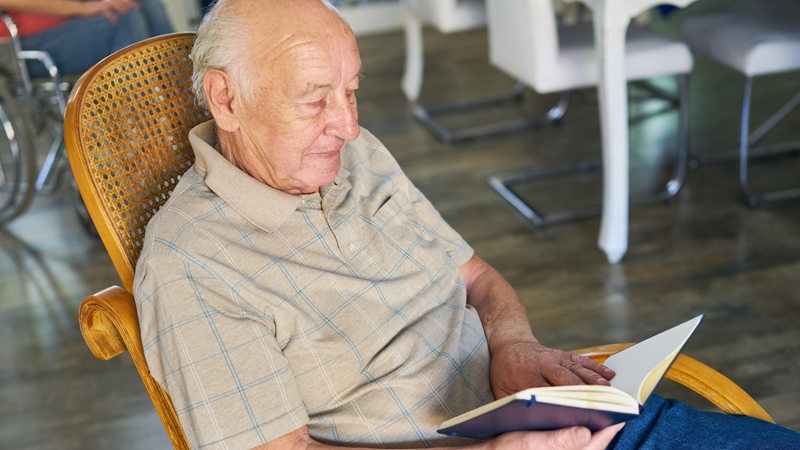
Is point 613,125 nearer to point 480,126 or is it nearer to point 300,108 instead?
point 480,126

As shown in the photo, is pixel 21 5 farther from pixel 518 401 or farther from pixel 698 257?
pixel 518 401

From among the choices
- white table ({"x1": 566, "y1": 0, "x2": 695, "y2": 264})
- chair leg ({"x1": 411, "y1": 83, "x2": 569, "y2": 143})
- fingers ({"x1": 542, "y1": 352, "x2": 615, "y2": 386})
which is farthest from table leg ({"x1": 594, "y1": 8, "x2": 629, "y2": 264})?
fingers ({"x1": 542, "y1": 352, "x2": 615, "y2": 386})

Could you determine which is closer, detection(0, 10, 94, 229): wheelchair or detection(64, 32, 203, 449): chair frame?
detection(64, 32, 203, 449): chair frame

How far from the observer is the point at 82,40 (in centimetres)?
317

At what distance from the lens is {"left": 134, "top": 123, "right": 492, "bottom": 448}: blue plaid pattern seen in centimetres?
112

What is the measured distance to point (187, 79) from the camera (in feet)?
4.99

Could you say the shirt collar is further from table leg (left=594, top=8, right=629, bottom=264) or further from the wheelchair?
the wheelchair

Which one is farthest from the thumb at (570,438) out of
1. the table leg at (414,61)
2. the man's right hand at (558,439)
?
the table leg at (414,61)

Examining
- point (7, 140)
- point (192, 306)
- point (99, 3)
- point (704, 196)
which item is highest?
point (192, 306)

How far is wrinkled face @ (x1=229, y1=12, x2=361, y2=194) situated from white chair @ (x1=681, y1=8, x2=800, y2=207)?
1922 millimetres

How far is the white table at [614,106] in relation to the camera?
2.49 meters

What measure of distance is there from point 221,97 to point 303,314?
0.31 meters

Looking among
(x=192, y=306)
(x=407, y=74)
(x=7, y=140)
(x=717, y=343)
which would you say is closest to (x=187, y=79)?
(x=192, y=306)

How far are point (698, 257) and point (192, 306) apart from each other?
196 centimetres
